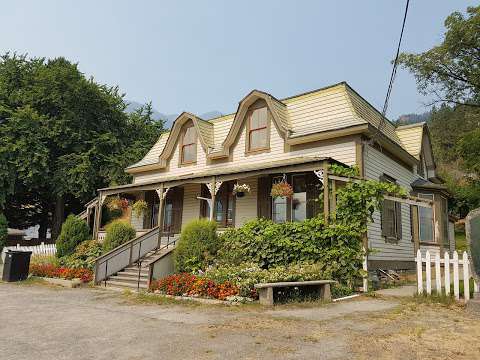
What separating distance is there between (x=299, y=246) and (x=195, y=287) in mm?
3168

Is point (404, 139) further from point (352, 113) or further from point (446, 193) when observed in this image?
point (352, 113)

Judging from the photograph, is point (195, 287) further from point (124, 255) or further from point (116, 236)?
point (116, 236)

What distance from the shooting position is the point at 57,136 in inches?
1115

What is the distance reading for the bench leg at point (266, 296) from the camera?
9.12 metres

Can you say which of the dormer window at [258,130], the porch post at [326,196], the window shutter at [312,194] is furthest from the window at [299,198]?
the porch post at [326,196]

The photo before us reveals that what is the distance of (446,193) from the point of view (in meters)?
19.2

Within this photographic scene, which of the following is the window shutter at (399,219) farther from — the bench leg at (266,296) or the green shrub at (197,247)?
the bench leg at (266,296)

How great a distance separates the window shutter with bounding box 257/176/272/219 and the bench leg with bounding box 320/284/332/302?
6.08 metres

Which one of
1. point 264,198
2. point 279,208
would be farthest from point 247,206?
point 279,208

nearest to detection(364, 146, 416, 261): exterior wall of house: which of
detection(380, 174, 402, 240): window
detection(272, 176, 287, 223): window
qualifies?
detection(380, 174, 402, 240): window

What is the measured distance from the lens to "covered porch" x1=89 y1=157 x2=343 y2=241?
1292cm

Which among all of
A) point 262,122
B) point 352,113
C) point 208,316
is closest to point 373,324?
point 208,316

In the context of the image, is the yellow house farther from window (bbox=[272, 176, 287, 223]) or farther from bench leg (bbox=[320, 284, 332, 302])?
bench leg (bbox=[320, 284, 332, 302])

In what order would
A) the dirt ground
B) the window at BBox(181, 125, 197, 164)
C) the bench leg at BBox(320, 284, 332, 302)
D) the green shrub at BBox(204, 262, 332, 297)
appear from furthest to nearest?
the window at BBox(181, 125, 197, 164) < the green shrub at BBox(204, 262, 332, 297) < the bench leg at BBox(320, 284, 332, 302) < the dirt ground
